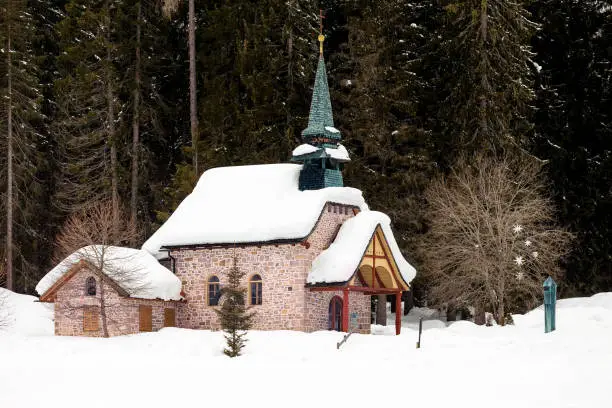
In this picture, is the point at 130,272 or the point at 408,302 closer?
the point at 130,272

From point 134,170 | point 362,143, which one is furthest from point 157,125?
point 362,143

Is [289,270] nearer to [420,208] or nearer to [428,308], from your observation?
[420,208]

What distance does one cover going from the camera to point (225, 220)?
124 feet

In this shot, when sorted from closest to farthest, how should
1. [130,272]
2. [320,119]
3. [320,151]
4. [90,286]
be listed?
1. [130,272]
2. [90,286]
3. [320,151]
4. [320,119]

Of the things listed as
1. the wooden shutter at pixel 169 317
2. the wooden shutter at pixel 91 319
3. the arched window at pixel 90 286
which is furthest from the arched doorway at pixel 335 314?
the arched window at pixel 90 286

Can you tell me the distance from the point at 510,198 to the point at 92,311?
54.7ft

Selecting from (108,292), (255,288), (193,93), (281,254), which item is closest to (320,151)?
(281,254)

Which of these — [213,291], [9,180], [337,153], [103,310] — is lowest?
[103,310]

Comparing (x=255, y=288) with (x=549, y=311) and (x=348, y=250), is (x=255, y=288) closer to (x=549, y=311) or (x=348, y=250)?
(x=348, y=250)

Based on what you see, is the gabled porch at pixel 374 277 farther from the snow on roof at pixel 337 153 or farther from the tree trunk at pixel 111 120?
the tree trunk at pixel 111 120

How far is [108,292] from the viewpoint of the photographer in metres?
36.0

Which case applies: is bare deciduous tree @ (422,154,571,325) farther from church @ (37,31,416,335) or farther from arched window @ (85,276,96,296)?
arched window @ (85,276,96,296)

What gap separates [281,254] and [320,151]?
14.7 feet

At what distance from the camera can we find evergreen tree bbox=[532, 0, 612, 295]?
46.6m
